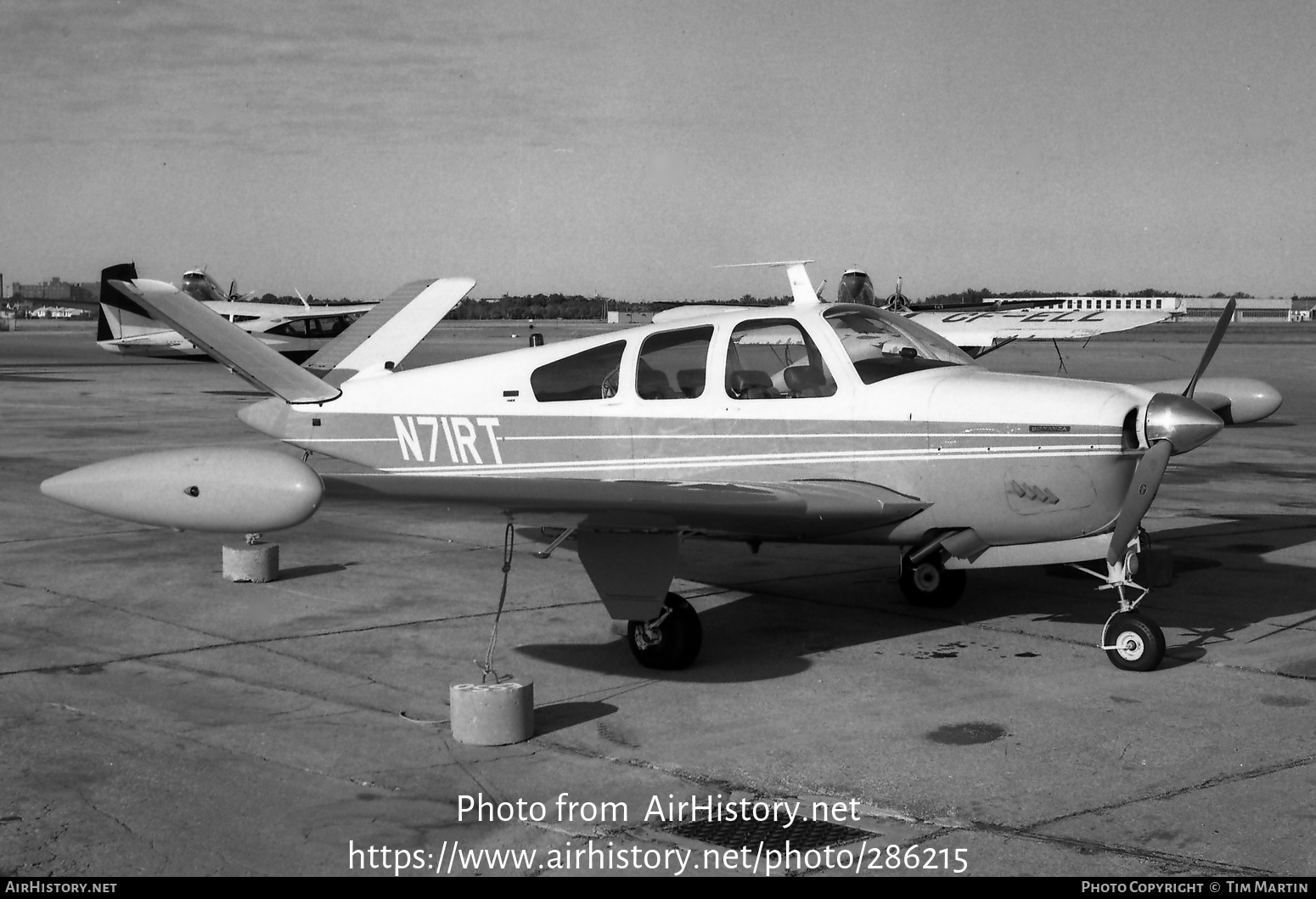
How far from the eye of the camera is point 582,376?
867 cm

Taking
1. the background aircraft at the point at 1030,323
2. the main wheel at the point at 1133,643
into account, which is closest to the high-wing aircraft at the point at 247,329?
the background aircraft at the point at 1030,323

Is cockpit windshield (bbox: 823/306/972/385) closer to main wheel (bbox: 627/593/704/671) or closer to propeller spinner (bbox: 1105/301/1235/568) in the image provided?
propeller spinner (bbox: 1105/301/1235/568)

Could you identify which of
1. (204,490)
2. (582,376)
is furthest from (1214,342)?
(204,490)

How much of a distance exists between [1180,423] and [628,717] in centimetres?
352

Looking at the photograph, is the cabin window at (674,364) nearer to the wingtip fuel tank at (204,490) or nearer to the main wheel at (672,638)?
the main wheel at (672,638)

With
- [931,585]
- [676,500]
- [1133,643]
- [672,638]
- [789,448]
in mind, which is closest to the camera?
[676,500]

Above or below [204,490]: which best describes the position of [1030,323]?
above

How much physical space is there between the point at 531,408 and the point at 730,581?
2476 mm

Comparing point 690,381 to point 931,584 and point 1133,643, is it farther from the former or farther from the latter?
point 1133,643

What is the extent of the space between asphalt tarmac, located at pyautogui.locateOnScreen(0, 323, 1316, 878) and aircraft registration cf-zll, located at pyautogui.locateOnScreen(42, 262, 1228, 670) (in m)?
0.49

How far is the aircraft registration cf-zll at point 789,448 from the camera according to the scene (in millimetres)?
7148

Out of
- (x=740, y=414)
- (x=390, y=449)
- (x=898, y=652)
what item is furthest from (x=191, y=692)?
(x=898, y=652)

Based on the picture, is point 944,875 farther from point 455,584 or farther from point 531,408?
point 455,584

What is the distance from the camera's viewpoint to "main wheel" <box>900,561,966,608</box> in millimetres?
9336
